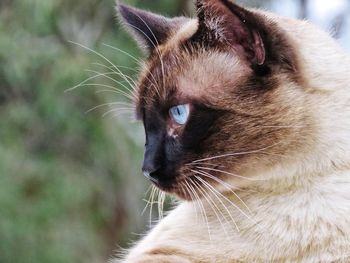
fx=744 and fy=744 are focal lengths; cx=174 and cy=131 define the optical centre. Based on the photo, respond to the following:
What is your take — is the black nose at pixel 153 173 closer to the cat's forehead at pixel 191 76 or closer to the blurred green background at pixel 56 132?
the cat's forehead at pixel 191 76

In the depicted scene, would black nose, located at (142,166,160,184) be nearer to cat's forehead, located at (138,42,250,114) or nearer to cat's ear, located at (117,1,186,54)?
cat's forehead, located at (138,42,250,114)

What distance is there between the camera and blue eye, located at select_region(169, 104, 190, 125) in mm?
1477

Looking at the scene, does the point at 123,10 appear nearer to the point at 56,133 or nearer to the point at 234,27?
the point at 234,27

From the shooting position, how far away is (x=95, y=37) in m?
4.65

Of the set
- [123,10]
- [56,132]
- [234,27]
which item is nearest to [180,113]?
[234,27]

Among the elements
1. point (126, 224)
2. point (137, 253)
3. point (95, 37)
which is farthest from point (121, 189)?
point (137, 253)

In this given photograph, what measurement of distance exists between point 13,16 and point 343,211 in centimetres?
357

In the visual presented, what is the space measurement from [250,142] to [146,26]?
0.40 m

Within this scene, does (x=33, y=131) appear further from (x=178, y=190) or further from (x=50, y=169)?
(x=178, y=190)

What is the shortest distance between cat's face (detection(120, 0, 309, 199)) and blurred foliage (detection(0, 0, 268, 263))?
270cm

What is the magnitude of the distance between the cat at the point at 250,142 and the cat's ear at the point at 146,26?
0.14 metres

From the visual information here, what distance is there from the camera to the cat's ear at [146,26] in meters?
1.67

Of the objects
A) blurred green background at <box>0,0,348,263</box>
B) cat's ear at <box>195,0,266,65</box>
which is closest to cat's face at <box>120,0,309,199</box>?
cat's ear at <box>195,0,266,65</box>

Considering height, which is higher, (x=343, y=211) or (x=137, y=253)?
(x=343, y=211)
